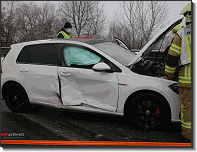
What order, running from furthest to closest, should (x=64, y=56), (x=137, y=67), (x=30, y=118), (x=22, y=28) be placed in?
(x=22, y=28)
(x=30, y=118)
(x=64, y=56)
(x=137, y=67)

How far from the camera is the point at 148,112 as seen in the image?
123 inches

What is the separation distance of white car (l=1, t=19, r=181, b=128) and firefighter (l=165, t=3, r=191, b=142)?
0.73 feet

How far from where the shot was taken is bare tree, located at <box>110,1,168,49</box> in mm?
4954

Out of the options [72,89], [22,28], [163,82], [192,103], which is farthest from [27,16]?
[192,103]

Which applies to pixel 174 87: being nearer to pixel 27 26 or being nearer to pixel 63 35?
pixel 63 35

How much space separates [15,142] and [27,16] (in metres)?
5.53

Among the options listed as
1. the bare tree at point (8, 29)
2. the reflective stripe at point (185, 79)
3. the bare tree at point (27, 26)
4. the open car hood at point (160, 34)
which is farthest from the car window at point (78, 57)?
the bare tree at point (8, 29)

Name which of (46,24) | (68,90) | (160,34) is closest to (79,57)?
(68,90)

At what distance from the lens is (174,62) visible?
2.77 m

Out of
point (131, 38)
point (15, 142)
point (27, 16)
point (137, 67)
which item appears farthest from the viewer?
point (27, 16)

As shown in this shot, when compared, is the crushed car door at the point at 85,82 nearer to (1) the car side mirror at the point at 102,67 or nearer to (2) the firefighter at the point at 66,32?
(1) the car side mirror at the point at 102,67

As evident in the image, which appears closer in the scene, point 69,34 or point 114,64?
point 114,64

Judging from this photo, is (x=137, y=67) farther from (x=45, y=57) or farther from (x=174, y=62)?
(x=45, y=57)

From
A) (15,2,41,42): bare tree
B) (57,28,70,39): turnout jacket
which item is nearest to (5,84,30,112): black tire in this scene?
(57,28,70,39): turnout jacket
